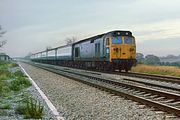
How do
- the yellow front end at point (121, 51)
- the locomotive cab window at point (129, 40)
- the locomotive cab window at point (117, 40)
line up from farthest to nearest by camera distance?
the locomotive cab window at point (129, 40), the locomotive cab window at point (117, 40), the yellow front end at point (121, 51)

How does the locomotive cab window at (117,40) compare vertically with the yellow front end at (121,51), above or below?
above

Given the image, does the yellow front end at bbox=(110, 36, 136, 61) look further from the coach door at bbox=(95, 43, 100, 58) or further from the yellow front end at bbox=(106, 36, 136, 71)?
the coach door at bbox=(95, 43, 100, 58)

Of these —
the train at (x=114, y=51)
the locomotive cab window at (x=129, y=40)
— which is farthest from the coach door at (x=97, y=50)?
the locomotive cab window at (x=129, y=40)

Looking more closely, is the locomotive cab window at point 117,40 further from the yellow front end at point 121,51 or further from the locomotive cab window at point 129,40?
the locomotive cab window at point 129,40

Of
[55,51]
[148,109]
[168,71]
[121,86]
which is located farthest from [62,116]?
[55,51]

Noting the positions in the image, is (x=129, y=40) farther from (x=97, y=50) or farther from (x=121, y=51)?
(x=97, y=50)

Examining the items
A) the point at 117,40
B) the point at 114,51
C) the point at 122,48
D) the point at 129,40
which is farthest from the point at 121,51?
the point at 129,40

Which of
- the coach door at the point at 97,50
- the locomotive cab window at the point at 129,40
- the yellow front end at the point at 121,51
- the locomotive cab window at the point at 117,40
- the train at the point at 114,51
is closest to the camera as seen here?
the yellow front end at the point at 121,51

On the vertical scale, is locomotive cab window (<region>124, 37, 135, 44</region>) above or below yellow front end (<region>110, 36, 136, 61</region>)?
above

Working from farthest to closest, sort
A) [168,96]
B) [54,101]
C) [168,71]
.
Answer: [168,71] → [54,101] → [168,96]

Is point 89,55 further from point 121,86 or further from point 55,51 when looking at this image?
point 55,51

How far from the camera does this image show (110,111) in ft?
32.6

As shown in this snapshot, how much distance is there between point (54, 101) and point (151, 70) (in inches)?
766

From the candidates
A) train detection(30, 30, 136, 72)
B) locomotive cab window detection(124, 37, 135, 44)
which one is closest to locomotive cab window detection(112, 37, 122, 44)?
train detection(30, 30, 136, 72)
